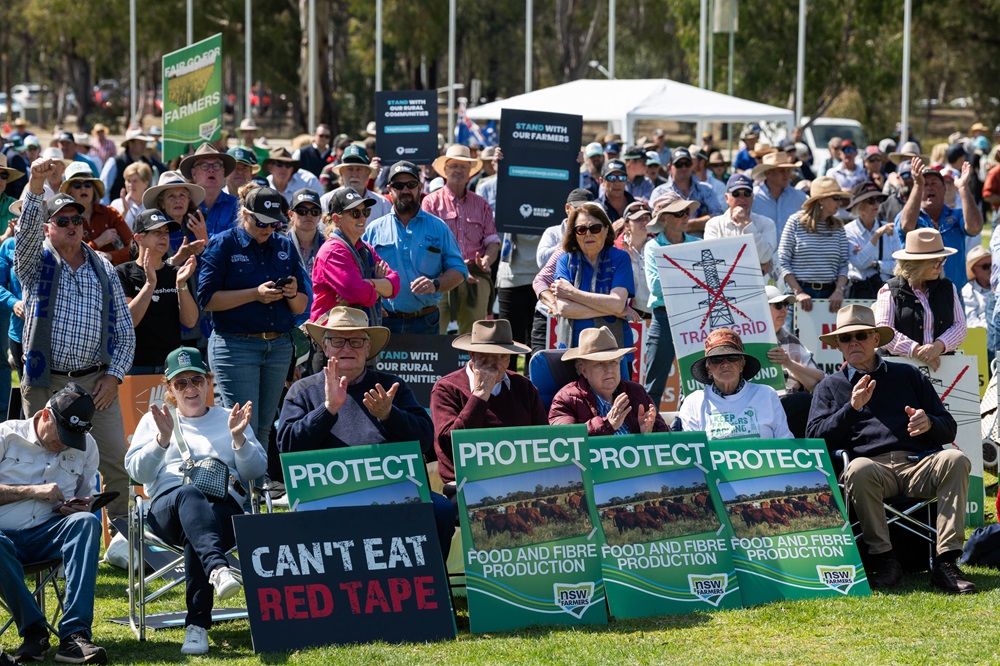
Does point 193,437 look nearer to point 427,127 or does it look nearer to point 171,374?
point 171,374

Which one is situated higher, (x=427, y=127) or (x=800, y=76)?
(x=800, y=76)

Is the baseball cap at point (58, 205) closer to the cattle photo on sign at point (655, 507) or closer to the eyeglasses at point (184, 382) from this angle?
the eyeglasses at point (184, 382)

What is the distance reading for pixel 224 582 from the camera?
6105 mm

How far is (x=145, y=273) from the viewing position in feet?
27.0

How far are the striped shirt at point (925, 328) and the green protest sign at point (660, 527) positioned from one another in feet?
7.48

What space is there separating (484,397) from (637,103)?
13.6m

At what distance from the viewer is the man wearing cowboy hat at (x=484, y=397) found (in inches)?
281

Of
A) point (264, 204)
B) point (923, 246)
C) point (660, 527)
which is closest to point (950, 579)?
point (660, 527)

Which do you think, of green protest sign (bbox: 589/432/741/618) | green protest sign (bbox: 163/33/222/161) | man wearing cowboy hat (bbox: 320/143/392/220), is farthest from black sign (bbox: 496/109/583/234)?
green protest sign (bbox: 589/432/741/618)

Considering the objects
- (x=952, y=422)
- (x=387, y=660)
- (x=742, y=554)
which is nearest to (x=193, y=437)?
(x=387, y=660)

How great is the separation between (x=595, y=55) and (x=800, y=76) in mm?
38163

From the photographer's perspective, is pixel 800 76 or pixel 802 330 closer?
pixel 802 330

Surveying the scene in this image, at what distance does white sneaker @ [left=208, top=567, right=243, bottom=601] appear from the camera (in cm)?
608

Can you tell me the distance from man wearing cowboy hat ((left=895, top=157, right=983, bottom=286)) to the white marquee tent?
316 inches
